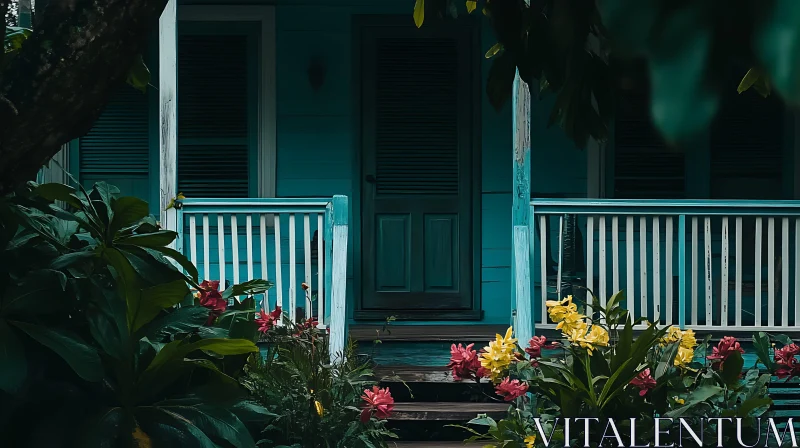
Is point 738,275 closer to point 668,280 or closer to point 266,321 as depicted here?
point 668,280

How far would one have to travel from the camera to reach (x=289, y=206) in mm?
6102

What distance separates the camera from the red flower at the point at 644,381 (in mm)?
3905

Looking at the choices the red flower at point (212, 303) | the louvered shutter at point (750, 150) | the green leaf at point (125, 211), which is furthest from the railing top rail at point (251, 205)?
the louvered shutter at point (750, 150)

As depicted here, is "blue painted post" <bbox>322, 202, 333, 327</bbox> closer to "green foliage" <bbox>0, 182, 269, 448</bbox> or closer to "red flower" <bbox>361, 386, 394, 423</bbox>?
"red flower" <bbox>361, 386, 394, 423</bbox>

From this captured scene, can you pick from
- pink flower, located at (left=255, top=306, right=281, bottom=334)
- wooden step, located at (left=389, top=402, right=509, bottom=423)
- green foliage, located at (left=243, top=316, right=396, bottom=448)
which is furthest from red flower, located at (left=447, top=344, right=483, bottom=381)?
wooden step, located at (left=389, top=402, right=509, bottom=423)

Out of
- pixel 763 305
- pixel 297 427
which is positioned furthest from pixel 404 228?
pixel 297 427

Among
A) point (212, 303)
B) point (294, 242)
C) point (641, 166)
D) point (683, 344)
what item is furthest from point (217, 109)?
point (683, 344)

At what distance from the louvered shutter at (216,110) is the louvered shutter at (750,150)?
154 inches

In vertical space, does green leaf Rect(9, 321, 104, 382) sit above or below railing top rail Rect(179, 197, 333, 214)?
below

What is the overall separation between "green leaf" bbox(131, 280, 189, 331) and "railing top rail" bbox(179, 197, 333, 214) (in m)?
2.82

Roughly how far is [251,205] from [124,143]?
6.35ft

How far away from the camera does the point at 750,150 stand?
740 cm

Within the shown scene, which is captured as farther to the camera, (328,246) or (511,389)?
(328,246)

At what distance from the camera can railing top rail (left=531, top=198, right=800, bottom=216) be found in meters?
5.97
